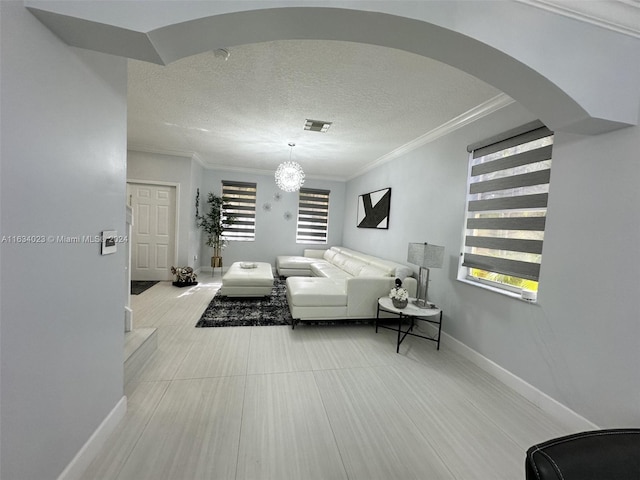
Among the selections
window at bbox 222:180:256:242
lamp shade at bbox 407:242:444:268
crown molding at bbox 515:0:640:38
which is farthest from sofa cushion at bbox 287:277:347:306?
window at bbox 222:180:256:242

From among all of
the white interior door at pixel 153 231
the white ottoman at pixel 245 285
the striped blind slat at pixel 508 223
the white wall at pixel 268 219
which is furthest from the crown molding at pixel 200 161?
the striped blind slat at pixel 508 223

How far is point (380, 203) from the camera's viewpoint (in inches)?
184

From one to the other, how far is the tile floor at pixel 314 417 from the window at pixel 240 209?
3.77 metres

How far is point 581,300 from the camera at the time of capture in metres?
1.70

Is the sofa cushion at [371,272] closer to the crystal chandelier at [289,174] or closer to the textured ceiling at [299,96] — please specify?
the crystal chandelier at [289,174]

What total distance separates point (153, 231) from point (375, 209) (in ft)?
14.5

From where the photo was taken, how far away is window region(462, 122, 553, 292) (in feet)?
6.76

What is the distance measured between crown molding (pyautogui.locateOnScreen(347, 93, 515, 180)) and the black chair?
8.08 feet

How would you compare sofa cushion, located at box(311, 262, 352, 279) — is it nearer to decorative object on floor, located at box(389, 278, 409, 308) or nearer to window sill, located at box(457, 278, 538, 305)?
decorative object on floor, located at box(389, 278, 409, 308)

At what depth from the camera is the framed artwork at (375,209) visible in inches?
175

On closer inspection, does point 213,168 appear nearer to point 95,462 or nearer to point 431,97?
point 431,97

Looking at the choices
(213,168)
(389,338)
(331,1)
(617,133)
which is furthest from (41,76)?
(213,168)

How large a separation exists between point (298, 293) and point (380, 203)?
2514 mm

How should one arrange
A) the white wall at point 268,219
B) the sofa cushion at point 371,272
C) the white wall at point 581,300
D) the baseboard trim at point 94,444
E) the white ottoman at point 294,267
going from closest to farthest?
the baseboard trim at point 94,444
the white wall at point 581,300
the sofa cushion at point 371,272
the white ottoman at point 294,267
the white wall at point 268,219
